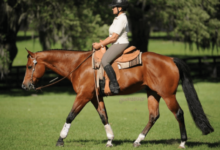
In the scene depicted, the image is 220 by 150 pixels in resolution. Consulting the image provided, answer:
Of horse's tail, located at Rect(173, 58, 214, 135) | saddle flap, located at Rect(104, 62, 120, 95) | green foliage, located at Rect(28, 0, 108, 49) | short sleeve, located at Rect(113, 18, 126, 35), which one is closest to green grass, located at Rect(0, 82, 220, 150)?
horse's tail, located at Rect(173, 58, 214, 135)

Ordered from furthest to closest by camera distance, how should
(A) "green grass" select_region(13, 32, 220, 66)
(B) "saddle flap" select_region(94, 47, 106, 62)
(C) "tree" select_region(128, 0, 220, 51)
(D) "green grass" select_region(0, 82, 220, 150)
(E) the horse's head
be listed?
(A) "green grass" select_region(13, 32, 220, 66)
(C) "tree" select_region(128, 0, 220, 51)
(D) "green grass" select_region(0, 82, 220, 150)
(E) the horse's head
(B) "saddle flap" select_region(94, 47, 106, 62)

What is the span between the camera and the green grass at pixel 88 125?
24.6ft

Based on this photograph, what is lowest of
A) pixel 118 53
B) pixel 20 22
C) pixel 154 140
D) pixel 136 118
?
pixel 136 118

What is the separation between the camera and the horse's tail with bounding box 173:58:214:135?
6.94 metres

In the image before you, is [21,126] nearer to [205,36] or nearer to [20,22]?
[20,22]

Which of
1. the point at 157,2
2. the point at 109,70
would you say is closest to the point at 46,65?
the point at 109,70

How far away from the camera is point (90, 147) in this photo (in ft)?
23.2

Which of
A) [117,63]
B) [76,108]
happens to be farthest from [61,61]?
[117,63]

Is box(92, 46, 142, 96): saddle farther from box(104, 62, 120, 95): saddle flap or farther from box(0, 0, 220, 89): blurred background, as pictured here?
box(0, 0, 220, 89): blurred background

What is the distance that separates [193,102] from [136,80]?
1.36 meters

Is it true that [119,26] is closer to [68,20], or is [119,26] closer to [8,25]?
[68,20]

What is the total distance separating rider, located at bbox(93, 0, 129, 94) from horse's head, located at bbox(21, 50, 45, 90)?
135 cm

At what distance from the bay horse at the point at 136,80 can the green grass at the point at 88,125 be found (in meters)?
0.58

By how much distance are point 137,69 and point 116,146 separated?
1758 millimetres
